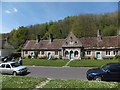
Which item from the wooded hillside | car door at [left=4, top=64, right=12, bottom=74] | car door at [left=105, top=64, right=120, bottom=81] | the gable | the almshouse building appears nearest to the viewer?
car door at [left=105, top=64, right=120, bottom=81]

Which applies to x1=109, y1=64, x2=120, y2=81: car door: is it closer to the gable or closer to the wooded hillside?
the gable

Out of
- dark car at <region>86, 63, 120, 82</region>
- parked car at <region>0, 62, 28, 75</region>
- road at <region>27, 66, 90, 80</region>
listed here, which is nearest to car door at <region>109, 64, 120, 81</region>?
dark car at <region>86, 63, 120, 82</region>

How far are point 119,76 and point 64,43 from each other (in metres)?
43.5

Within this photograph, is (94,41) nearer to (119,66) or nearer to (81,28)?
(81,28)

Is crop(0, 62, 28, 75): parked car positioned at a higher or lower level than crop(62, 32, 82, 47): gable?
lower

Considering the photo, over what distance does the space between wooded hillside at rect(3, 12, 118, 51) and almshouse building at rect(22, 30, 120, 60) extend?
1849 cm

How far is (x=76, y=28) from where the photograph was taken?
97188 mm

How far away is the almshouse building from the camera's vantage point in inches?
2301

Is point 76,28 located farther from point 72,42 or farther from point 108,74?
point 108,74

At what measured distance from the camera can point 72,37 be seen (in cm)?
6266

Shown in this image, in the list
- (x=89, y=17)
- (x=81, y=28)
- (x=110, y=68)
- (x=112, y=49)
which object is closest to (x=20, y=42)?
(x=81, y=28)

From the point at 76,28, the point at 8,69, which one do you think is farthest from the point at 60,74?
the point at 76,28

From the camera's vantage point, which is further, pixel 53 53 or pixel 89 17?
pixel 89 17

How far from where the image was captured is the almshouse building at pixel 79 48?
5844 cm
